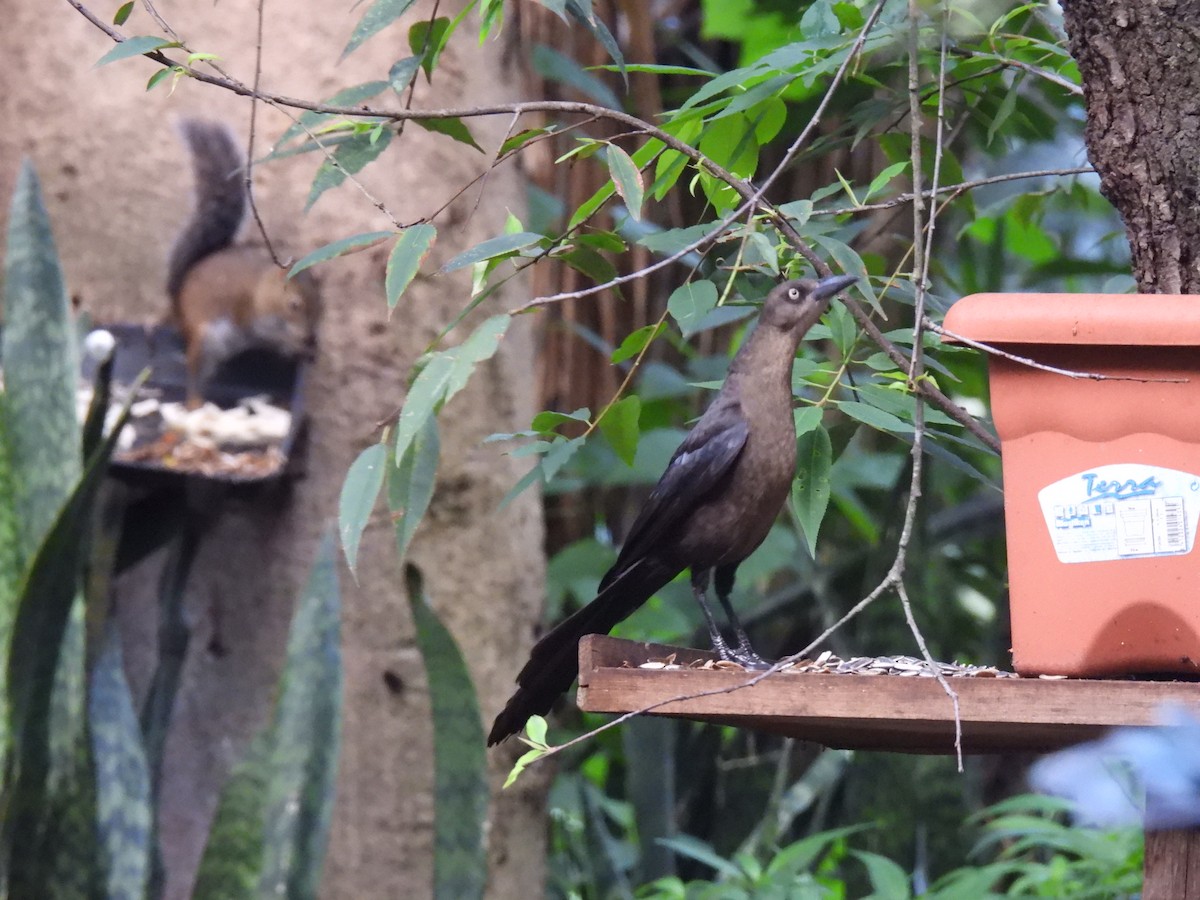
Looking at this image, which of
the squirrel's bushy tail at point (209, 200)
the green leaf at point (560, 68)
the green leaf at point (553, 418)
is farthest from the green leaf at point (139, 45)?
the green leaf at point (560, 68)

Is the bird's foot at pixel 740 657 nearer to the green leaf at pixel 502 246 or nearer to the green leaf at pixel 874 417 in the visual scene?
the green leaf at pixel 874 417

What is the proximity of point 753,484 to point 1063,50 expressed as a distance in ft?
2.20

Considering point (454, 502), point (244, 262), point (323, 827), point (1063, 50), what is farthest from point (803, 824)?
point (1063, 50)

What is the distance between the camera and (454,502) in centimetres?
280

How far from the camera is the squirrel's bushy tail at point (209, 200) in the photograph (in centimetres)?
284

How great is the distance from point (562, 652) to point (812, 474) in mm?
357

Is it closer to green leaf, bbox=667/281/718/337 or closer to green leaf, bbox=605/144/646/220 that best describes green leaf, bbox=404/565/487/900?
green leaf, bbox=667/281/718/337

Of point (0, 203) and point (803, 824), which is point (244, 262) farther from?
point (803, 824)

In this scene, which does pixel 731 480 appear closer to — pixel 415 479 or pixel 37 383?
pixel 415 479

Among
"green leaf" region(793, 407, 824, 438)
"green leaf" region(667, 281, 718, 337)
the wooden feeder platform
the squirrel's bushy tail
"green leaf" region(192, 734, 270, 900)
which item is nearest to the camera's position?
the wooden feeder platform

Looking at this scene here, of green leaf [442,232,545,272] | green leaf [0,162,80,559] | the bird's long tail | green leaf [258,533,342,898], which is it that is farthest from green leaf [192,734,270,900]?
green leaf [442,232,545,272]

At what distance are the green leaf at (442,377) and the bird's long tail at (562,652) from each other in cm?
45

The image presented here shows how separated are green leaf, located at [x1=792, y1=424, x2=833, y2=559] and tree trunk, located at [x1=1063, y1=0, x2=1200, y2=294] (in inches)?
15.5

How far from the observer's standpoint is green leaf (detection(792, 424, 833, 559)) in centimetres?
147
